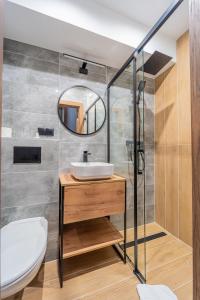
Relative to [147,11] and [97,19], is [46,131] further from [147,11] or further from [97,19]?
[147,11]

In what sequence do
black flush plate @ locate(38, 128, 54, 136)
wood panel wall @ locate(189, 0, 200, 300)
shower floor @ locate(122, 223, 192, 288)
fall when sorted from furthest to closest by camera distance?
black flush plate @ locate(38, 128, 54, 136) → shower floor @ locate(122, 223, 192, 288) → wood panel wall @ locate(189, 0, 200, 300)

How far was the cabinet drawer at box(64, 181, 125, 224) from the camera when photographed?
1.27 metres

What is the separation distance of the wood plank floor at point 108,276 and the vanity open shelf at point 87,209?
0.10 metres

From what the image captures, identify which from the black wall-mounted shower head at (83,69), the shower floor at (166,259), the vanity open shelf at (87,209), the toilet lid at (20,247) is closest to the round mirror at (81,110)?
the black wall-mounted shower head at (83,69)

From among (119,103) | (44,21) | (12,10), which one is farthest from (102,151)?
(12,10)

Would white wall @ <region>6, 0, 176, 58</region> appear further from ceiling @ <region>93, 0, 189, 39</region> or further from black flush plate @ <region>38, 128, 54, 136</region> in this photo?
black flush plate @ <region>38, 128, 54, 136</region>

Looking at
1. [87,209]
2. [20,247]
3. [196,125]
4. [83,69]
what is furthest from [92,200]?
[83,69]

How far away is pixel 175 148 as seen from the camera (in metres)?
1.92

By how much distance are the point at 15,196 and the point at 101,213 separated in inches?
32.5

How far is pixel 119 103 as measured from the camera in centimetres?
185

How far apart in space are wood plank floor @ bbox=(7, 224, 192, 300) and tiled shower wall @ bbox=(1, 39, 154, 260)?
29 centimetres

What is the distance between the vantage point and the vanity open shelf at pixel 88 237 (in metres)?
1.35

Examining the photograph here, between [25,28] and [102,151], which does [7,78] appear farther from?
[102,151]

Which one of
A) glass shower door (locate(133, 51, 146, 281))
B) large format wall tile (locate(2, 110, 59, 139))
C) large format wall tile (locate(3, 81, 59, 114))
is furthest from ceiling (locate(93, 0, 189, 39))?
large format wall tile (locate(2, 110, 59, 139))
